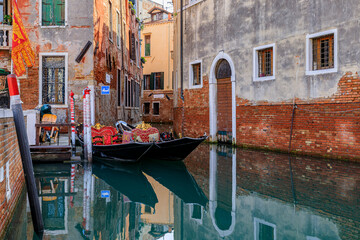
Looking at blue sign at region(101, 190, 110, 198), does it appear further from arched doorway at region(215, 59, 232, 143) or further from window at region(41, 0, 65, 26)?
window at region(41, 0, 65, 26)

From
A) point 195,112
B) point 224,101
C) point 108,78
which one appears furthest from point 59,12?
point 224,101

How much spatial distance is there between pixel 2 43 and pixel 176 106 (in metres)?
6.91

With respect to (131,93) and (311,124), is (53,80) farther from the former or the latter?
(311,124)

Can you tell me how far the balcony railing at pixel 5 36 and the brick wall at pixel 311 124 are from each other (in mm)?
7813

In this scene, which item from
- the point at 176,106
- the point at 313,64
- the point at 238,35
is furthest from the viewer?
the point at 176,106

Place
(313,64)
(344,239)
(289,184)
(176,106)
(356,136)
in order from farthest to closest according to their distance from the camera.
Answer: (176,106), (313,64), (356,136), (289,184), (344,239)

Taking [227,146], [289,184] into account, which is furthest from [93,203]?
[227,146]

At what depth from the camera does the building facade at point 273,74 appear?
360 inches

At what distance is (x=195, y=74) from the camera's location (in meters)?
15.1

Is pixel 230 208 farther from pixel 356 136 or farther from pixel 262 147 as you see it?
pixel 262 147

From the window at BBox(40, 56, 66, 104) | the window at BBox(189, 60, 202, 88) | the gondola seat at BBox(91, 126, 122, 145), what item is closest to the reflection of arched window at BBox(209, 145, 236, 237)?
the gondola seat at BBox(91, 126, 122, 145)

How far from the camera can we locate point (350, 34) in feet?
29.3

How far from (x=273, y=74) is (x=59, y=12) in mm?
7507

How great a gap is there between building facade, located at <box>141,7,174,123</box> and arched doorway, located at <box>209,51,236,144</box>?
1718cm
